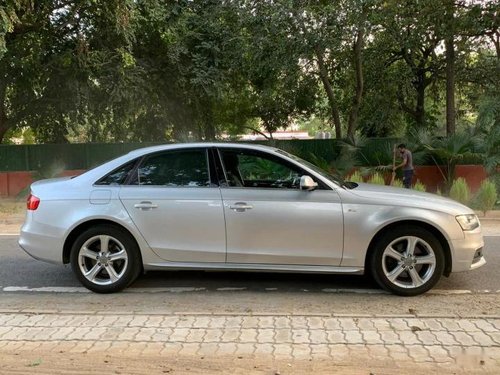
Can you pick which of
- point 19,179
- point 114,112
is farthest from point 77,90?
point 19,179

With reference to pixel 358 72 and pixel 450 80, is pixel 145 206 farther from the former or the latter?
pixel 450 80

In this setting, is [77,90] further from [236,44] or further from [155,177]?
[155,177]

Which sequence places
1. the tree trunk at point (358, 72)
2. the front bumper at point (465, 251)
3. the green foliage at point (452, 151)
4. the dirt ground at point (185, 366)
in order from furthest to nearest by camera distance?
the tree trunk at point (358, 72), the green foliage at point (452, 151), the front bumper at point (465, 251), the dirt ground at point (185, 366)

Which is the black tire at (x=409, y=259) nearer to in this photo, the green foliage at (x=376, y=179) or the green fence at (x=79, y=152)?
the green foliage at (x=376, y=179)

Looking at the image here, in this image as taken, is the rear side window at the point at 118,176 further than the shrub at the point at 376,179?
No

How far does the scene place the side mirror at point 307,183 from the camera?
546 cm

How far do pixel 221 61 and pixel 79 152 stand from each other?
5.61 meters

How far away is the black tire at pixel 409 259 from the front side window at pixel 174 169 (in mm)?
1938

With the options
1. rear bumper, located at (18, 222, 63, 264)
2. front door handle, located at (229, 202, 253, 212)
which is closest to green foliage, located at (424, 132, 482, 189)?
front door handle, located at (229, 202, 253, 212)

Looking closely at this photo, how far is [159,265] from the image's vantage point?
226 inches

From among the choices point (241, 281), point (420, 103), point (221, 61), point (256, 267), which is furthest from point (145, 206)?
point (420, 103)

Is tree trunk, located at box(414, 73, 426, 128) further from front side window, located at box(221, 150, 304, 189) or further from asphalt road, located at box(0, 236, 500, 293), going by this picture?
front side window, located at box(221, 150, 304, 189)

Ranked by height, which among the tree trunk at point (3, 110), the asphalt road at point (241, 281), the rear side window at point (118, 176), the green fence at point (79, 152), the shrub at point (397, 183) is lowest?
the asphalt road at point (241, 281)

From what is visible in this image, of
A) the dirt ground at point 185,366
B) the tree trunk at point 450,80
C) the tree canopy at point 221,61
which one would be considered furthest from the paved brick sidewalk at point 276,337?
the tree trunk at point 450,80
